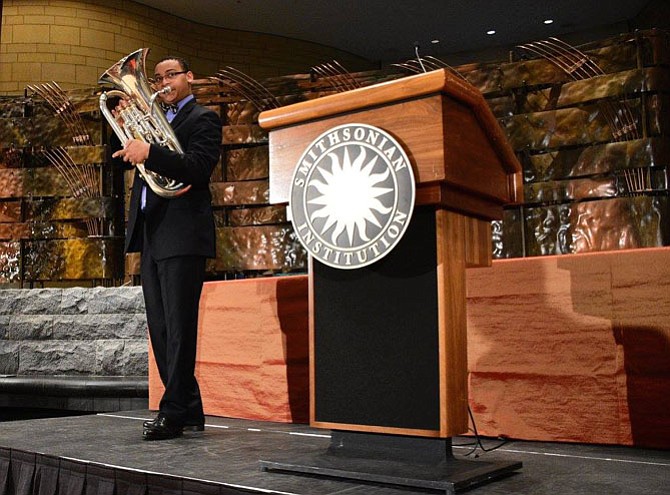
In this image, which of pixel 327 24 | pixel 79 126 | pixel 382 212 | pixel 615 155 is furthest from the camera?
pixel 327 24

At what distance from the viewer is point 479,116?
1.47 m

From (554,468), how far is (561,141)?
3.47 metres

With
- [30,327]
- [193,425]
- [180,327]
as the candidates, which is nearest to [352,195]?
[180,327]

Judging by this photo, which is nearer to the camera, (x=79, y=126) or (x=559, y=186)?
(x=559, y=186)

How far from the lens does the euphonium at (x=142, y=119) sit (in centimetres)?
221

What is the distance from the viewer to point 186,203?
2.21m

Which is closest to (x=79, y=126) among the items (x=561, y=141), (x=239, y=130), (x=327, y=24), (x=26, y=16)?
(x=239, y=130)

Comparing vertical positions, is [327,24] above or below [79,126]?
above

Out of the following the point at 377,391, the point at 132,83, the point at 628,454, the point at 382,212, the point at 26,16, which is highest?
the point at 26,16

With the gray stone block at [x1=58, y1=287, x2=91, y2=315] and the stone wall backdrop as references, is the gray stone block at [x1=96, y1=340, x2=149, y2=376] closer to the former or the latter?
the stone wall backdrop

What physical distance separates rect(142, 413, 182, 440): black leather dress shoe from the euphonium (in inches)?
25.7

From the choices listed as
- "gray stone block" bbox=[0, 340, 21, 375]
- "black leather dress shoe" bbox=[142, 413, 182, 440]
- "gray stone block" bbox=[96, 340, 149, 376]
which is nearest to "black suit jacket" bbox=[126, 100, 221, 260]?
"black leather dress shoe" bbox=[142, 413, 182, 440]

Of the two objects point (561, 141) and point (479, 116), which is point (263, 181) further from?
point (479, 116)

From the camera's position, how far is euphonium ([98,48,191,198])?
2.21m
